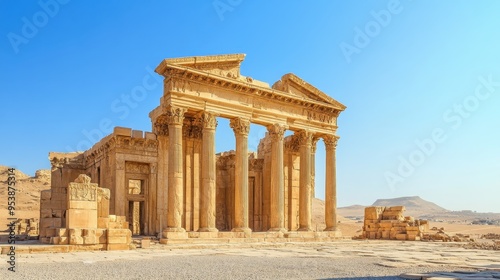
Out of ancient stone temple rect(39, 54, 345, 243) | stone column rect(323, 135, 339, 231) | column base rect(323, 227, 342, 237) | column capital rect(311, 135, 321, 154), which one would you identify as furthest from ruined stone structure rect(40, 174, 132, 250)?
column capital rect(311, 135, 321, 154)

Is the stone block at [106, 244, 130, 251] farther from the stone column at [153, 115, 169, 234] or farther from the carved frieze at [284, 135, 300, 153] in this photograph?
the carved frieze at [284, 135, 300, 153]

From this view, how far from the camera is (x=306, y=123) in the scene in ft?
86.8

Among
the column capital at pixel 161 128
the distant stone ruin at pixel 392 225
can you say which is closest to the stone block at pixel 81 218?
the column capital at pixel 161 128

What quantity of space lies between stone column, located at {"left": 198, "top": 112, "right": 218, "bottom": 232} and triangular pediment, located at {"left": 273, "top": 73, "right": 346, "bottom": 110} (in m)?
5.58

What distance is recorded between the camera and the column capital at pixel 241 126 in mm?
23297

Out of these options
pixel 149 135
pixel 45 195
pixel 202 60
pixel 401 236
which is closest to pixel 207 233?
pixel 149 135

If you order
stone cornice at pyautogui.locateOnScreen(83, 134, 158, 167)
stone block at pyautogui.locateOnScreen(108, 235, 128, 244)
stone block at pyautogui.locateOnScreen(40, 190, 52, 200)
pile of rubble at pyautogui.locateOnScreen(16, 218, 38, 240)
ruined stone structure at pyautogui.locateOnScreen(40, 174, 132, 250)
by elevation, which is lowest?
pile of rubble at pyautogui.locateOnScreen(16, 218, 38, 240)

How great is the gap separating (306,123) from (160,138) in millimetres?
8236

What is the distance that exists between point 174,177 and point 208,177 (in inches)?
70.5

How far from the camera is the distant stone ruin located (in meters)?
28.5

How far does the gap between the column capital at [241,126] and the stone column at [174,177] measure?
3.25 meters

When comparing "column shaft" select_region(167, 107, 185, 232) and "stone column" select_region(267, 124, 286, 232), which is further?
"stone column" select_region(267, 124, 286, 232)

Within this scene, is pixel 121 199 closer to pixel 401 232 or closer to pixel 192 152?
pixel 192 152

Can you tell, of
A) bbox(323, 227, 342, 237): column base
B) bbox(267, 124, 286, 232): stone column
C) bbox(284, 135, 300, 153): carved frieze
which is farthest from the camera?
bbox(284, 135, 300, 153): carved frieze
